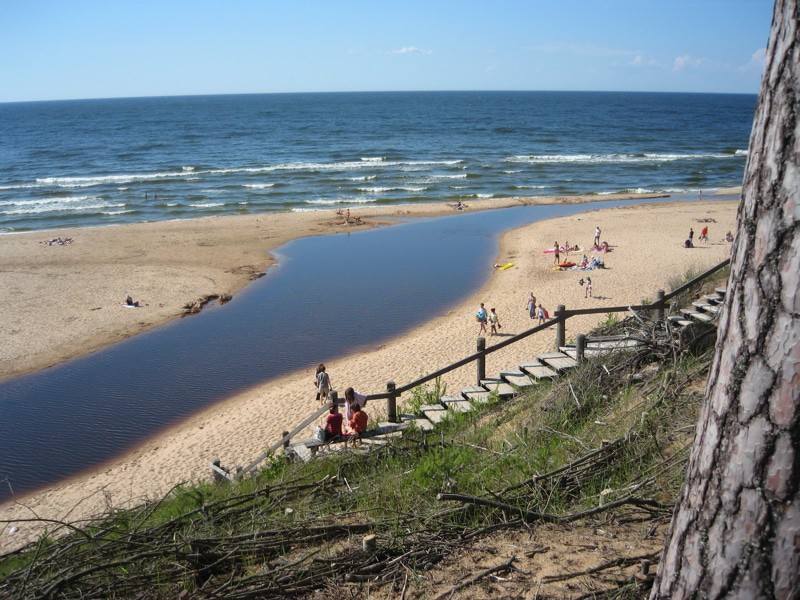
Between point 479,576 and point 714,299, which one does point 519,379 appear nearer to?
point 714,299

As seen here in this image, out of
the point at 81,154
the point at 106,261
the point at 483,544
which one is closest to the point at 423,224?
the point at 106,261

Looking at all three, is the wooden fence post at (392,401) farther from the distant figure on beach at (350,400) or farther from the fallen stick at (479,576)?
the fallen stick at (479,576)

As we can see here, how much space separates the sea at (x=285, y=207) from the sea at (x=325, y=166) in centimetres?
28

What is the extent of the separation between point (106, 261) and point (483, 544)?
101ft

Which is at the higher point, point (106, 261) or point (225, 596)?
point (225, 596)

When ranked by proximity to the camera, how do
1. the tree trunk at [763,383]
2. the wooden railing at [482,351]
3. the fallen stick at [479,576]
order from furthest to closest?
the wooden railing at [482,351] → the fallen stick at [479,576] → the tree trunk at [763,383]

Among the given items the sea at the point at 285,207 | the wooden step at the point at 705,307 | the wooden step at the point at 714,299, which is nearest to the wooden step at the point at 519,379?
the wooden step at the point at 705,307

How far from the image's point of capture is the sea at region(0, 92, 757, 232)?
46781 mm

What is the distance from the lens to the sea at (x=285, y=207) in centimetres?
1814

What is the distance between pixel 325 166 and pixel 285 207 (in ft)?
61.4

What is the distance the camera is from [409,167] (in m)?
61.5

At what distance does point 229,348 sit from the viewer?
2155 centimetres

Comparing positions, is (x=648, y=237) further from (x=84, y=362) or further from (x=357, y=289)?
(x=84, y=362)

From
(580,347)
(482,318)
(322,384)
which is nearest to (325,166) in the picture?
(482,318)
